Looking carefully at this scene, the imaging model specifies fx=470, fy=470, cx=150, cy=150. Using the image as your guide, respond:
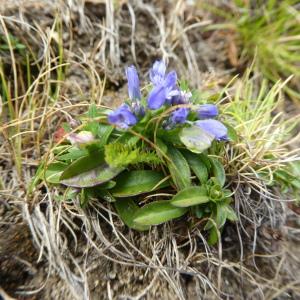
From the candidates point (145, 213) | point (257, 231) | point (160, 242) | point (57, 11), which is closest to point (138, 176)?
point (145, 213)

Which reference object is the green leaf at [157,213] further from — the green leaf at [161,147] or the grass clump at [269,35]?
the grass clump at [269,35]

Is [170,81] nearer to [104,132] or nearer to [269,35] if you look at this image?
[104,132]

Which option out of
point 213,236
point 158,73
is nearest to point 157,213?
point 213,236

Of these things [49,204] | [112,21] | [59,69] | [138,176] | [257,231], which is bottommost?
[257,231]

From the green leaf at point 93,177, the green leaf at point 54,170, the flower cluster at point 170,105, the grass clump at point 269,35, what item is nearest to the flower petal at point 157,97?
the flower cluster at point 170,105

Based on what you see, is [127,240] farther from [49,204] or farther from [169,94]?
[169,94]
